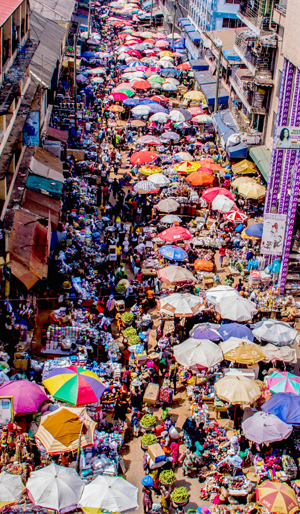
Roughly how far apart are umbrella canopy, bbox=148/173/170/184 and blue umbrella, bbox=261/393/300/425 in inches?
644

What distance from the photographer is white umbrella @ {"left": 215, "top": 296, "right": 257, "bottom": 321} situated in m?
18.6

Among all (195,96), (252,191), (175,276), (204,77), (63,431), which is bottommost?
(63,431)

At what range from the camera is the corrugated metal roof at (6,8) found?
1883 cm

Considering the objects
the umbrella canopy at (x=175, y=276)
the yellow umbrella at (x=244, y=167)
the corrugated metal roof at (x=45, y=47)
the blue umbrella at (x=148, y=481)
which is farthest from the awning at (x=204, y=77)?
the blue umbrella at (x=148, y=481)

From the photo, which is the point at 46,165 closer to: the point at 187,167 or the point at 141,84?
the point at 187,167

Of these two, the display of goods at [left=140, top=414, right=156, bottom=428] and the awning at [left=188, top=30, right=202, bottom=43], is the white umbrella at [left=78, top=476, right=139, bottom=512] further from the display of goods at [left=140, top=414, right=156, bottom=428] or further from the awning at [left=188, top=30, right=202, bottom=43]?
the awning at [left=188, top=30, right=202, bottom=43]

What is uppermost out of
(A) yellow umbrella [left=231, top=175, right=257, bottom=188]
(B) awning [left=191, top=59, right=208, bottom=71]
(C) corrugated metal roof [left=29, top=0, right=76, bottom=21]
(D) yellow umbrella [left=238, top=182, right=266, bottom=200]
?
(C) corrugated metal roof [left=29, top=0, right=76, bottom=21]

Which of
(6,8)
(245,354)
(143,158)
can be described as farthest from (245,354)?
(143,158)

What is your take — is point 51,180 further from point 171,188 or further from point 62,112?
point 62,112

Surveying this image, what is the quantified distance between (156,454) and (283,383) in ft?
13.5

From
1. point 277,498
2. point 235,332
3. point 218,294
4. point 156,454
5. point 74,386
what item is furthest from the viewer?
point 218,294

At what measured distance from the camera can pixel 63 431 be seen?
42.9 feet

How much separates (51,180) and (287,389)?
12713 millimetres

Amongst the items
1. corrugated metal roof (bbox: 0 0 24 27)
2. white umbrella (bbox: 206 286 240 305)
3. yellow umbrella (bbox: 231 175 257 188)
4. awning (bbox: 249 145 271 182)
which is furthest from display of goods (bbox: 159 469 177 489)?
awning (bbox: 249 145 271 182)
